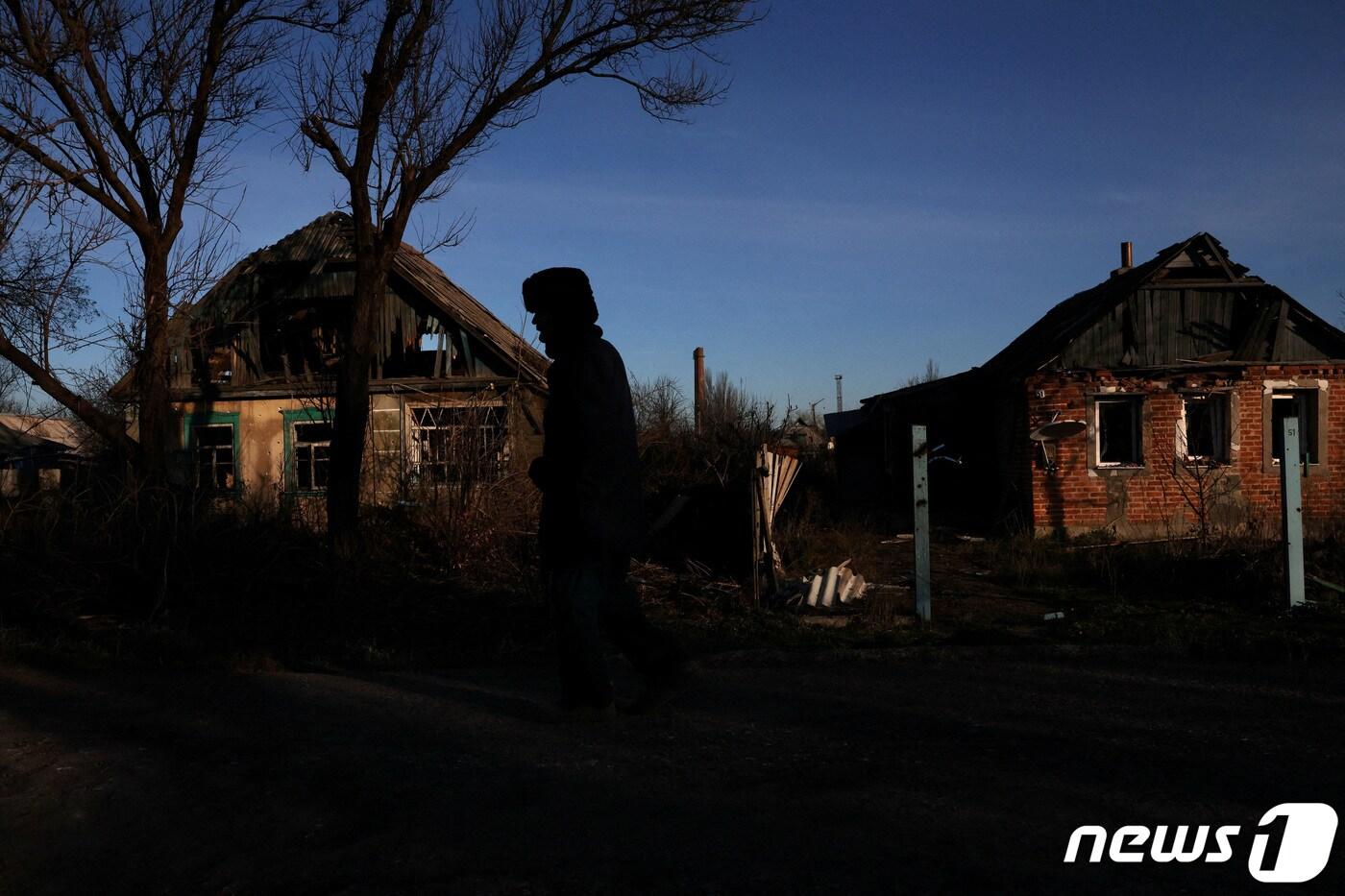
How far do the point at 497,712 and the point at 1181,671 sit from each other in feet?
11.6

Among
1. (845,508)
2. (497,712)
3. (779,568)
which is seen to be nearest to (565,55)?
(779,568)

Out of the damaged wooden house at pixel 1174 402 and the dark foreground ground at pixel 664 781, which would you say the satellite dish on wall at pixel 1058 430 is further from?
the dark foreground ground at pixel 664 781

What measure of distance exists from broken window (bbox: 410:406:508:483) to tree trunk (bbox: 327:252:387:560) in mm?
714

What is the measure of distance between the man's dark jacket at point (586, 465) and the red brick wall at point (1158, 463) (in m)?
13.4

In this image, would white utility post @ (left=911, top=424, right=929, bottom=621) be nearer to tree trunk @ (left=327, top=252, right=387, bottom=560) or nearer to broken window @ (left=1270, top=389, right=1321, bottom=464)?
tree trunk @ (left=327, top=252, right=387, bottom=560)

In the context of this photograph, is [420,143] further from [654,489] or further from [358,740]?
[358,740]

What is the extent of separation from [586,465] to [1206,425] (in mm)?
15512

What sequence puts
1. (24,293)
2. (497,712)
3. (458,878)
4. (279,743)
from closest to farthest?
(458,878) < (279,743) < (497,712) < (24,293)

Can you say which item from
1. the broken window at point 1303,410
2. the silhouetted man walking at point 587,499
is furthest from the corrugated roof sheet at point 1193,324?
the silhouetted man walking at point 587,499

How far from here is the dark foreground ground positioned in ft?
8.80

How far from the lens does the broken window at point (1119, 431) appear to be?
16781 millimetres

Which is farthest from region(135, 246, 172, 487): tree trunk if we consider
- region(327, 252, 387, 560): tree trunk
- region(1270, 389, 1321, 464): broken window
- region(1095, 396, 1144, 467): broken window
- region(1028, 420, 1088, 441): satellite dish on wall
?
region(1270, 389, 1321, 464): broken window

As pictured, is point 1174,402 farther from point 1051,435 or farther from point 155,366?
Result: point 155,366

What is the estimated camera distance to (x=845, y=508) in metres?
22.0
